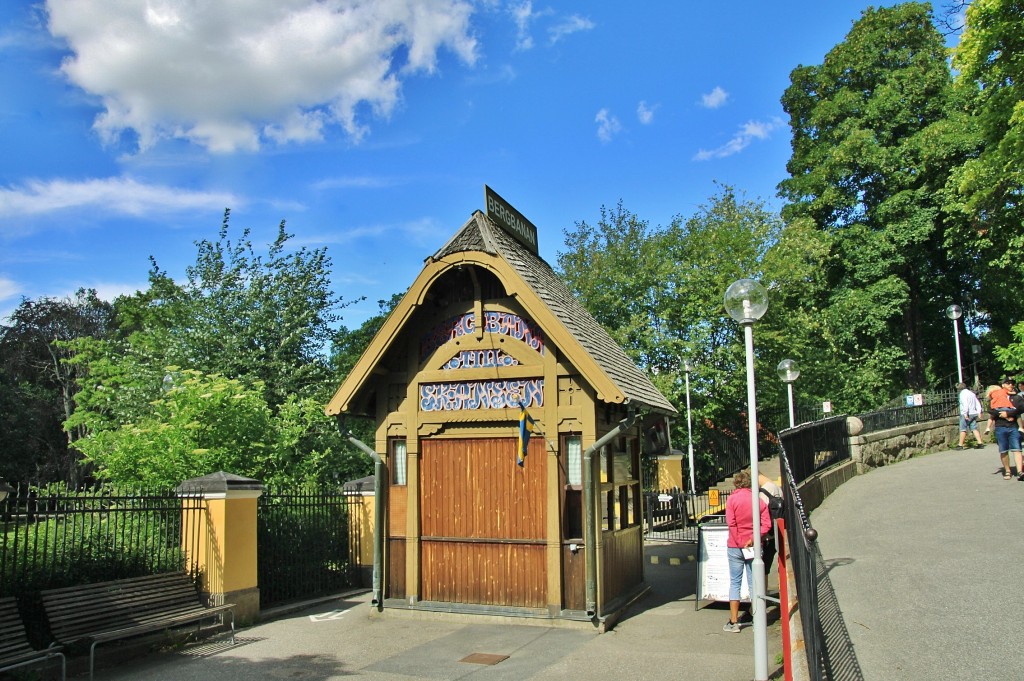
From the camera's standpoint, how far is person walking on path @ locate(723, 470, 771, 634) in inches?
370

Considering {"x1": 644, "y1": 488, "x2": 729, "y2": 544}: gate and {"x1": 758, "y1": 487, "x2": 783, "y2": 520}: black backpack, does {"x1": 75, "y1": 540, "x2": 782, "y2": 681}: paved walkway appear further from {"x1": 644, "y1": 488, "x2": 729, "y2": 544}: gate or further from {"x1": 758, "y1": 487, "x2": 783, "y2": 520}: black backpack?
{"x1": 644, "y1": 488, "x2": 729, "y2": 544}: gate

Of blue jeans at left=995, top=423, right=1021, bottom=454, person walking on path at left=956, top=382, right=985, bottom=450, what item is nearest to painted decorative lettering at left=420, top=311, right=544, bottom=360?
blue jeans at left=995, top=423, right=1021, bottom=454

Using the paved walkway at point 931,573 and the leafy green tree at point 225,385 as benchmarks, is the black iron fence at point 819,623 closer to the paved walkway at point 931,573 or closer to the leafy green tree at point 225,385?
the paved walkway at point 931,573

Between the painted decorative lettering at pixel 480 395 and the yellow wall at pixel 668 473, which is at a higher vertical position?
the painted decorative lettering at pixel 480 395

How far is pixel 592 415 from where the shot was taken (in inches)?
414

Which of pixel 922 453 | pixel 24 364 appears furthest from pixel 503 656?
pixel 24 364

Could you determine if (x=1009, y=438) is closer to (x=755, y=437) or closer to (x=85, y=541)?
(x=755, y=437)

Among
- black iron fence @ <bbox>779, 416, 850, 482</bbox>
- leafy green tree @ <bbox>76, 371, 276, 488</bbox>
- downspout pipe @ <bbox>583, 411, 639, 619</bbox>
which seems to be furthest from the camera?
leafy green tree @ <bbox>76, 371, 276, 488</bbox>

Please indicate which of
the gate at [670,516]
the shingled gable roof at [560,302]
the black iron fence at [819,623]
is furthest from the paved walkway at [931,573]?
the shingled gable roof at [560,302]

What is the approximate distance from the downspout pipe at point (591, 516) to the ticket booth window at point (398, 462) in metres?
3.00

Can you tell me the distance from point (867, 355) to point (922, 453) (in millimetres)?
10152

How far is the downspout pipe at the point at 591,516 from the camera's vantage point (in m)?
10.1

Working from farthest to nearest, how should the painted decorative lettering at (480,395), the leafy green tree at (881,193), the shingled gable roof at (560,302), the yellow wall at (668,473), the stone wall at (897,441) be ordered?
1. the leafy green tree at (881,193)
2. the yellow wall at (668,473)
3. the stone wall at (897,441)
4. the painted decorative lettering at (480,395)
5. the shingled gable roof at (560,302)

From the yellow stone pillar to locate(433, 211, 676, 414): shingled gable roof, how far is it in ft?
15.6
